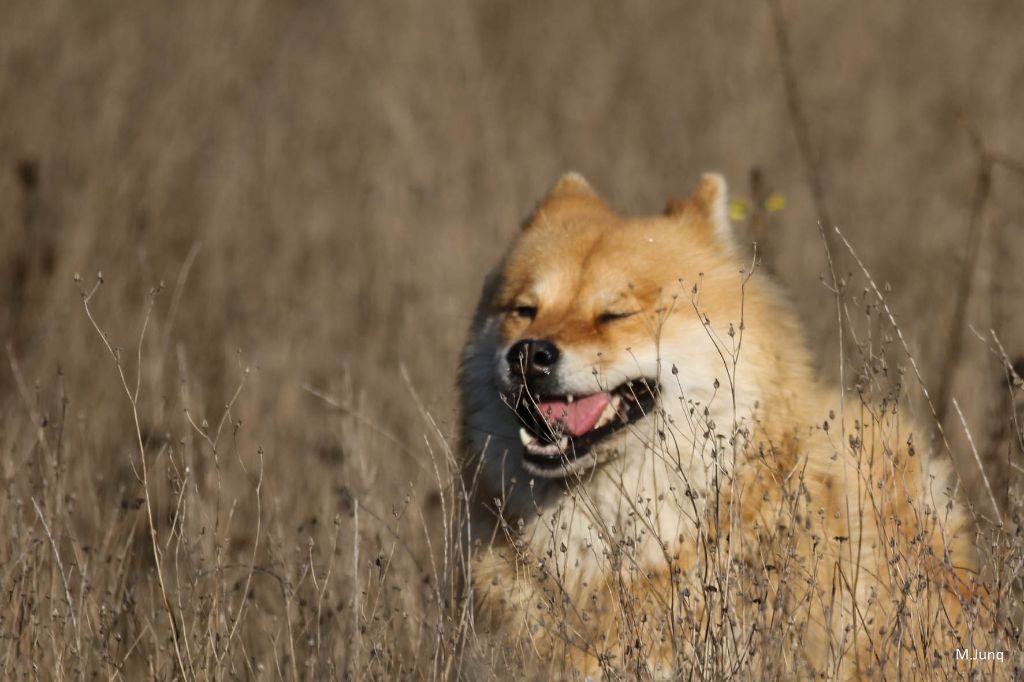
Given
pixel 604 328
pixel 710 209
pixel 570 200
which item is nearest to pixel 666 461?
pixel 604 328

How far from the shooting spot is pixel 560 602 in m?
2.93

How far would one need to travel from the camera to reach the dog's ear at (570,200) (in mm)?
4645

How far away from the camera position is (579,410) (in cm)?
382

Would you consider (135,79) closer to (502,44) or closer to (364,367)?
(364,367)

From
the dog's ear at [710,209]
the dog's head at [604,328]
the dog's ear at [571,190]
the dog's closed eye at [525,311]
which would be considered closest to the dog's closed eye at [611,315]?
the dog's head at [604,328]

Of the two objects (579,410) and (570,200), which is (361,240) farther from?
(579,410)

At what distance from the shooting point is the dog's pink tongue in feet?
12.4

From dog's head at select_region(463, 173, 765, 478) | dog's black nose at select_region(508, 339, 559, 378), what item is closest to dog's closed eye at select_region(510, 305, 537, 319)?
dog's head at select_region(463, 173, 765, 478)

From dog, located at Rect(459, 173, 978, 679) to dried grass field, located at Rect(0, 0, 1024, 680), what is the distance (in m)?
0.18

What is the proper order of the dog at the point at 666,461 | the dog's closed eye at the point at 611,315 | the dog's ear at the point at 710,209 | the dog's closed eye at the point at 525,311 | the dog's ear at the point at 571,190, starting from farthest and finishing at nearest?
the dog's ear at the point at 571,190
the dog's ear at the point at 710,209
the dog's closed eye at the point at 525,311
the dog's closed eye at the point at 611,315
the dog at the point at 666,461

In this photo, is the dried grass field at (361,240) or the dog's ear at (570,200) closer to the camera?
the dried grass field at (361,240)

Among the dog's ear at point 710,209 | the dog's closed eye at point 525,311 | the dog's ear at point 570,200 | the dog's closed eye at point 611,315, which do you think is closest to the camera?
the dog's closed eye at point 611,315

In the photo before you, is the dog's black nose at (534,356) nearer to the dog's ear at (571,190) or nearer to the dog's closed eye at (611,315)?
the dog's closed eye at (611,315)

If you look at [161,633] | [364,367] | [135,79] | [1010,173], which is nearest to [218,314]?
[364,367]
